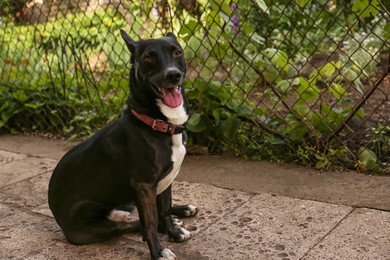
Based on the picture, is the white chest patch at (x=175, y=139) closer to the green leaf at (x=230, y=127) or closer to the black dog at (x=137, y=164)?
the black dog at (x=137, y=164)

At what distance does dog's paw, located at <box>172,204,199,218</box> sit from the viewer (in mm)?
3154

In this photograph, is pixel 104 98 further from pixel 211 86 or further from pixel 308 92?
pixel 308 92

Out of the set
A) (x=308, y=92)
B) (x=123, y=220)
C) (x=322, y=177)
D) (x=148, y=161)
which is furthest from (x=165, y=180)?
(x=308, y=92)

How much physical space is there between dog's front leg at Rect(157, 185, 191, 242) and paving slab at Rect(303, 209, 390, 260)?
2.14 feet

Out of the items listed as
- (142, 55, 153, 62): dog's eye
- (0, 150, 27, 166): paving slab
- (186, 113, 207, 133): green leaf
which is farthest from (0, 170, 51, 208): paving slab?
(142, 55, 153, 62): dog's eye

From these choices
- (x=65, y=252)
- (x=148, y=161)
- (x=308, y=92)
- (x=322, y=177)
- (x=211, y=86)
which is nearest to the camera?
(x=148, y=161)

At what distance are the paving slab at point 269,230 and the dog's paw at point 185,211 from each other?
0.18m

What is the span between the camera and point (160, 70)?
2494 mm

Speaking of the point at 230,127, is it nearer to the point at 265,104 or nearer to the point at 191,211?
the point at 265,104

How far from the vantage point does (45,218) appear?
331cm

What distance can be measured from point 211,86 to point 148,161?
5.28 ft

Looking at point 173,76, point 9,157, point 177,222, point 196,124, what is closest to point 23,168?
point 9,157

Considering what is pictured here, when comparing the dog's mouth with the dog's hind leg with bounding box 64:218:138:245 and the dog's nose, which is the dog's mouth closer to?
the dog's nose

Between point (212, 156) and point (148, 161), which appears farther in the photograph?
point (212, 156)
